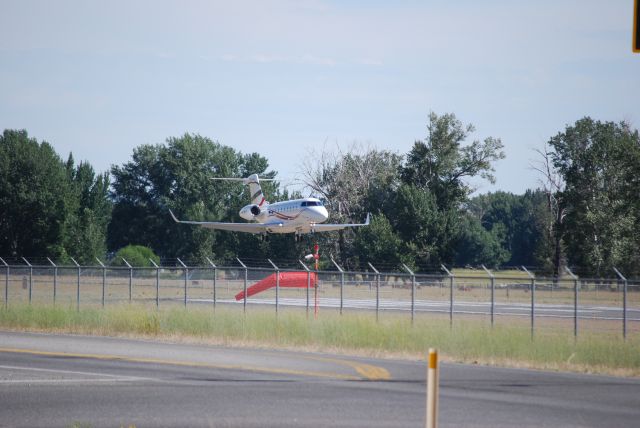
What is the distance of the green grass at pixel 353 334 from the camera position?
22.7 m

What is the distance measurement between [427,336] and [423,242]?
53.4 meters

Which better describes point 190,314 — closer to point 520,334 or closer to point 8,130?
point 520,334

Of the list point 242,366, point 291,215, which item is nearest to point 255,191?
point 291,215

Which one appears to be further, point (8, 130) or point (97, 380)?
point (8, 130)

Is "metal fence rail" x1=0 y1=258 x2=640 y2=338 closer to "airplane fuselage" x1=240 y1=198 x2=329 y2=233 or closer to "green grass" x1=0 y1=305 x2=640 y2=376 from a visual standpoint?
"green grass" x1=0 y1=305 x2=640 y2=376

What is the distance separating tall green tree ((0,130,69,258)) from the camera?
8931 cm

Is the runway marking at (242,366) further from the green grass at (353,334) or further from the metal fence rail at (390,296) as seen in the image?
the metal fence rail at (390,296)

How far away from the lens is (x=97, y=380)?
1731cm

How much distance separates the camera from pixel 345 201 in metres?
86.4

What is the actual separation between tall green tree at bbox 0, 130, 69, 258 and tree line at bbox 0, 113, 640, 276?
0.38 ft

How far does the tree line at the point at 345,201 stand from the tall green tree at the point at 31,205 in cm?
12

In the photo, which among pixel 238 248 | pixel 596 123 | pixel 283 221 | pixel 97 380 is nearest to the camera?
pixel 97 380

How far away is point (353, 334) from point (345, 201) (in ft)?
199

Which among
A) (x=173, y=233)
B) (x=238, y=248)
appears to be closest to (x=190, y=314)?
(x=238, y=248)
